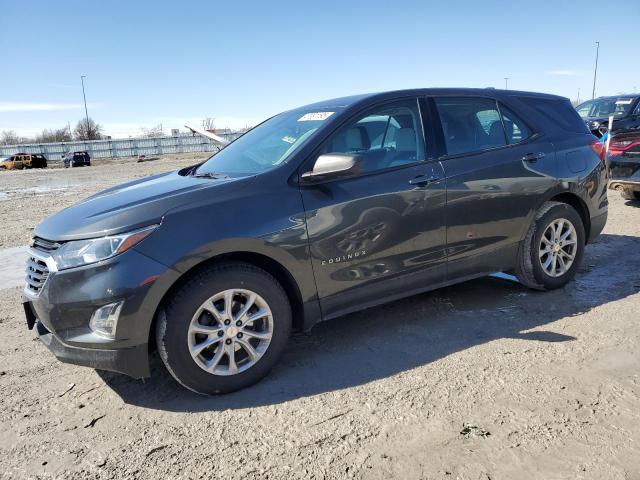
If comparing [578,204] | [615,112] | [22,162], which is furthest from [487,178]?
[22,162]

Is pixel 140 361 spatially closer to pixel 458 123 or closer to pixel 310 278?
pixel 310 278

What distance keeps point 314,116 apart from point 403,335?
70.5 inches

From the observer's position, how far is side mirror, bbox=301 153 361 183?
3201mm

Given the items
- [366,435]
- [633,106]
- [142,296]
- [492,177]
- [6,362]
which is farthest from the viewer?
[633,106]

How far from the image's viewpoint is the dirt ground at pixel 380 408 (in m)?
2.44

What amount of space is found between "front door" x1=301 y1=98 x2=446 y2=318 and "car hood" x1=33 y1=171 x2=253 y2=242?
63 centimetres

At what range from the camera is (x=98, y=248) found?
282 centimetres

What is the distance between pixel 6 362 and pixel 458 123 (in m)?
3.89

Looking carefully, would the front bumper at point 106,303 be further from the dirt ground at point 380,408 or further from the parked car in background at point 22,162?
the parked car in background at point 22,162

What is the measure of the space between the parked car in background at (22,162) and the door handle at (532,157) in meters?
44.0

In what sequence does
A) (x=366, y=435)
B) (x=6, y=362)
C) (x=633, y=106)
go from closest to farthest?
(x=366, y=435), (x=6, y=362), (x=633, y=106)

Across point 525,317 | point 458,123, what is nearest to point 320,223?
point 458,123

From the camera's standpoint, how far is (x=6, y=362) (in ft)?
12.1

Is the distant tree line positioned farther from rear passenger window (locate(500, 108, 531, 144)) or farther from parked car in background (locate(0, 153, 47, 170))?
rear passenger window (locate(500, 108, 531, 144))
